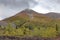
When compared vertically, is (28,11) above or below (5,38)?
above

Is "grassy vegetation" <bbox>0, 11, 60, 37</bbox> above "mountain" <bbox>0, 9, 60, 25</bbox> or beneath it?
beneath

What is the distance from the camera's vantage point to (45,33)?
61.0 meters

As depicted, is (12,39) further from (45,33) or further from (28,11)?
(28,11)

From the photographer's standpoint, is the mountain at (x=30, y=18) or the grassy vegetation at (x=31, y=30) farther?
the mountain at (x=30, y=18)

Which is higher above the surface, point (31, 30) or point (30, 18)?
point (30, 18)

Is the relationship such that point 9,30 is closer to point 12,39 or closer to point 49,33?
point 49,33

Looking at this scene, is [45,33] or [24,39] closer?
[24,39]

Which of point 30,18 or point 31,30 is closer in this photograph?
point 31,30

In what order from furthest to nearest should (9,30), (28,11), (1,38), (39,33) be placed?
(28,11) → (9,30) → (39,33) → (1,38)

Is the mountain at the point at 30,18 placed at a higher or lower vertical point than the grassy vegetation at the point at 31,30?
higher

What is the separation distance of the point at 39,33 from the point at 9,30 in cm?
1048

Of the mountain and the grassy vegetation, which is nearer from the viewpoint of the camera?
the grassy vegetation

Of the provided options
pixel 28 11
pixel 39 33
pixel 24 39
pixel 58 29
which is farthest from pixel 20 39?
pixel 28 11

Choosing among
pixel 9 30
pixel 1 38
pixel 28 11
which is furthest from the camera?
pixel 28 11
